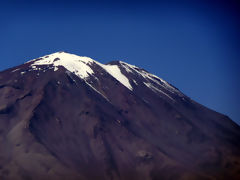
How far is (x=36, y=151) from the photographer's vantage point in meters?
166

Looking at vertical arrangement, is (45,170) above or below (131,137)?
below

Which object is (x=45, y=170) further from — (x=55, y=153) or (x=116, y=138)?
(x=116, y=138)

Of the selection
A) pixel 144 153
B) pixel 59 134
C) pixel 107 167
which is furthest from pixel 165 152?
pixel 59 134

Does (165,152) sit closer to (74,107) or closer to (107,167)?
(107,167)

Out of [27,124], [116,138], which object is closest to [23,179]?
[27,124]

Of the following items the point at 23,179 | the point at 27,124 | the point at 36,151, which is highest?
Result: the point at 27,124

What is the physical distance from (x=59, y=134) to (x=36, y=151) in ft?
54.6

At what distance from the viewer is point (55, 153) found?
169m

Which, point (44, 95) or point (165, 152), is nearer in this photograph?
point (165, 152)

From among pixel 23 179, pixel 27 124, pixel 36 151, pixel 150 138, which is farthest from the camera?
pixel 150 138

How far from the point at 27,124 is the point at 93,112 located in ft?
86.3

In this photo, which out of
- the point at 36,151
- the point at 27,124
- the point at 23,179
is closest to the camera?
the point at 23,179

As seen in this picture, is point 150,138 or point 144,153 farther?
point 150,138

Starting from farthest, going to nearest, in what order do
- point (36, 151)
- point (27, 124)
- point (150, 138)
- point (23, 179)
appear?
1. point (150, 138)
2. point (27, 124)
3. point (36, 151)
4. point (23, 179)
